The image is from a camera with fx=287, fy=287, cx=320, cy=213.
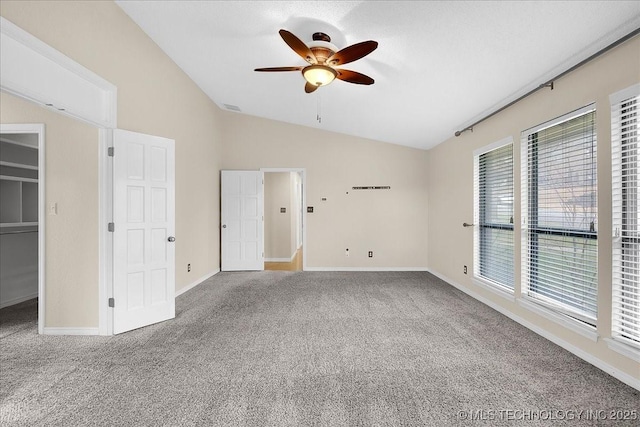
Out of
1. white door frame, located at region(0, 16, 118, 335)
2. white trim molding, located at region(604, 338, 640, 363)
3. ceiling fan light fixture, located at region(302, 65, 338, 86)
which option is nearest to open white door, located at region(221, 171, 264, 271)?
white door frame, located at region(0, 16, 118, 335)

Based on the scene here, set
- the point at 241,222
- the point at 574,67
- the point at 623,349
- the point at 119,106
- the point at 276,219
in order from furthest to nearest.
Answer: the point at 276,219 < the point at 241,222 < the point at 119,106 < the point at 574,67 < the point at 623,349

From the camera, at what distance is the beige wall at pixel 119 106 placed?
2.43 m

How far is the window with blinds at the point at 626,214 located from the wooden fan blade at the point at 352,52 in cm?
182

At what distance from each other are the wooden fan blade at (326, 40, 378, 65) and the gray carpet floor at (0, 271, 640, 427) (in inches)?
99.2

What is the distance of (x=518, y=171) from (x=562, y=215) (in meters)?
0.72

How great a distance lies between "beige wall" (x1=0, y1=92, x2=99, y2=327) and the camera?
111 inches

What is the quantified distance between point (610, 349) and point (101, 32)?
5114mm

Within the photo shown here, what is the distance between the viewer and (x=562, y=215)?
263 centimetres

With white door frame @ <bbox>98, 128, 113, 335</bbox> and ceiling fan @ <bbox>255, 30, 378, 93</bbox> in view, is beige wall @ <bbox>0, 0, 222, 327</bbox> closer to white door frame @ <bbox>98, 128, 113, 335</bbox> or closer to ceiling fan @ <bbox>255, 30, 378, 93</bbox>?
white door frame @ <bbox>98, 128, 113, 335</bbox>

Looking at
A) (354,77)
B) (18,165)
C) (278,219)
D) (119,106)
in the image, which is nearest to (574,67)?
(354,77)

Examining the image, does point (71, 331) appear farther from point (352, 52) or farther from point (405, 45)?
point (405, 45)

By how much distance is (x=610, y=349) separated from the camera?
2102 millimetres

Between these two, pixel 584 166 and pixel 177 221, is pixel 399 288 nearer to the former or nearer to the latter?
pixel 584 166

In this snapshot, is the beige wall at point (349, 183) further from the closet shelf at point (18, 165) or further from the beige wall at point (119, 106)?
the closet shelf at point (18, 165)
